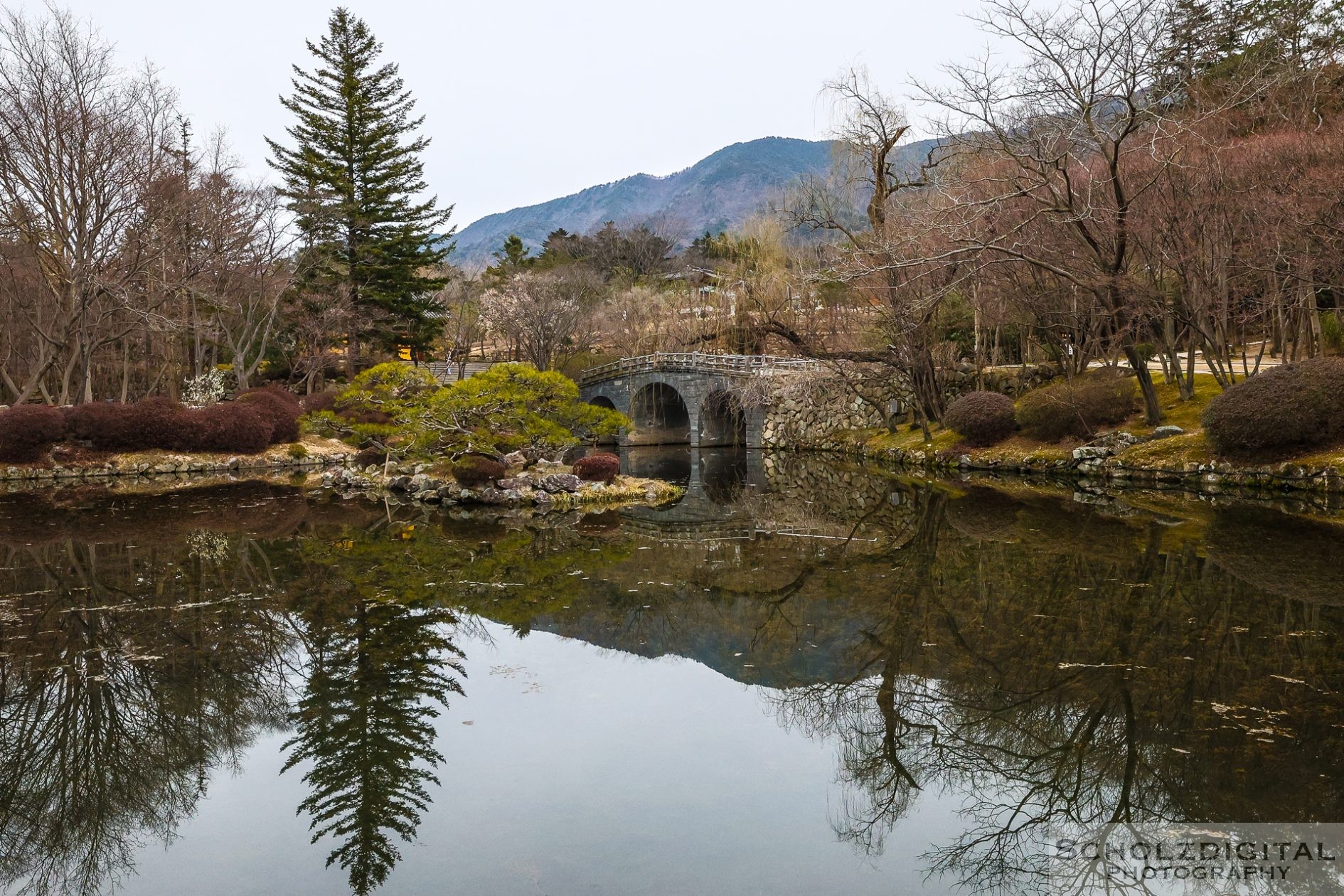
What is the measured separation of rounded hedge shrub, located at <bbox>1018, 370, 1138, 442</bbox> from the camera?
19922mm

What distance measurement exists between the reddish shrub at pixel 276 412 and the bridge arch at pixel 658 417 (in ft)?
46.7

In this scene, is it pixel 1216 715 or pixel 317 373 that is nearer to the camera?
pixel 1216 715

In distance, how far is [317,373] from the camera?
35656mm

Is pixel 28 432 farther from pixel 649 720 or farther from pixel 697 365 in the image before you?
pixel 649 720

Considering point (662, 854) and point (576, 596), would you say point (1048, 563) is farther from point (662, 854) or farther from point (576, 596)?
point (662, 854)

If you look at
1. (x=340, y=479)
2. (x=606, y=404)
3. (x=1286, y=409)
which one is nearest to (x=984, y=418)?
(x=1286, y=409)

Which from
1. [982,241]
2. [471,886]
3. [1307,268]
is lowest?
[471,886]

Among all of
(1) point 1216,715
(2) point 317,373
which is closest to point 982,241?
(1) point 1216,715

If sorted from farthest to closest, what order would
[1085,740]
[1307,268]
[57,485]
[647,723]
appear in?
[57,485]
[1307,268]
[647,723]
[1085,740]

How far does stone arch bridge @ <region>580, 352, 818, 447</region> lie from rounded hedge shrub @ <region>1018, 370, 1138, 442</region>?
26.4 ft

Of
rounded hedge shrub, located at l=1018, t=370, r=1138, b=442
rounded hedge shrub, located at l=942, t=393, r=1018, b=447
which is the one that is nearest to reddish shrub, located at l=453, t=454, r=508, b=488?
rounded hedge shrub, located at l=942, t=393, r=1018, b=447

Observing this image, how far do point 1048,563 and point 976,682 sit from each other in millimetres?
4232

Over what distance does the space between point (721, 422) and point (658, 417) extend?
4.15 meters

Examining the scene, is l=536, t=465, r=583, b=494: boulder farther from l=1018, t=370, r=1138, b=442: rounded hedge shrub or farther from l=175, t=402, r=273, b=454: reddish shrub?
l=175, t=402, r=273, b=454: reddish shrub
